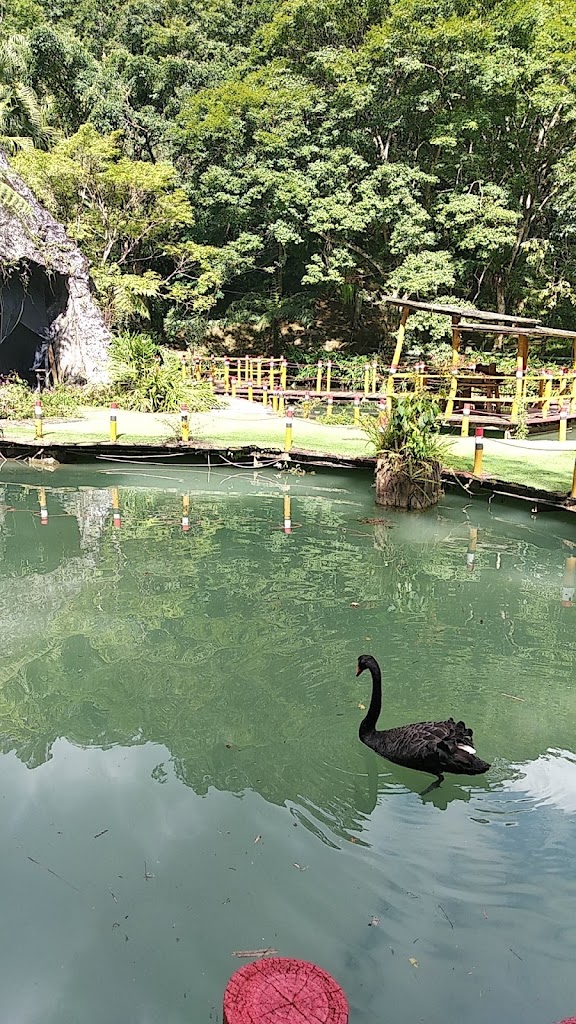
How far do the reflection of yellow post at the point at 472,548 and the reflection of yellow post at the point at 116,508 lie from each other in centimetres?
428

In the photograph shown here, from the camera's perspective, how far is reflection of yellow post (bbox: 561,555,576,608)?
22.6 feet

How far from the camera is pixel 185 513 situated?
982cm

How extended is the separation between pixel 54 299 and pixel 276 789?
18939mm

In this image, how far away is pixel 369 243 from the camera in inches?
1027

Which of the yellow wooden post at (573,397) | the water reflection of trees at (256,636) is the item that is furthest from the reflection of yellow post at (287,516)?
the yellow wooden post at (573,397)

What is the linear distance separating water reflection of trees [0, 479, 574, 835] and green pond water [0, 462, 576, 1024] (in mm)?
24

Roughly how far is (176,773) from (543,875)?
6.35 feet

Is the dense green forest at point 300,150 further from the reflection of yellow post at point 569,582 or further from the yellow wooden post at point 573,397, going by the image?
the reflection of yellow post at point 569,582

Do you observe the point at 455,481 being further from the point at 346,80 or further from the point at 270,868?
the point at 346,80

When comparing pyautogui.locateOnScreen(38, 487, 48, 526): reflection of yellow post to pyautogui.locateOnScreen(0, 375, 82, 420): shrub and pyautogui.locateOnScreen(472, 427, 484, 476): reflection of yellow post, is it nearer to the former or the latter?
pyautogui.locateOnScreen(0, 375, 82, 420): shrub

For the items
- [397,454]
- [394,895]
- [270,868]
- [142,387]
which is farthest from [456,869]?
[142,387]

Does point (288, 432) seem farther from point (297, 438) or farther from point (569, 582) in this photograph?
point (569, 582)

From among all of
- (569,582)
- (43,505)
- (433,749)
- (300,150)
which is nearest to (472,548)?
(569,582)

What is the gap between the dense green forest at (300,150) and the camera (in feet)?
69.7
